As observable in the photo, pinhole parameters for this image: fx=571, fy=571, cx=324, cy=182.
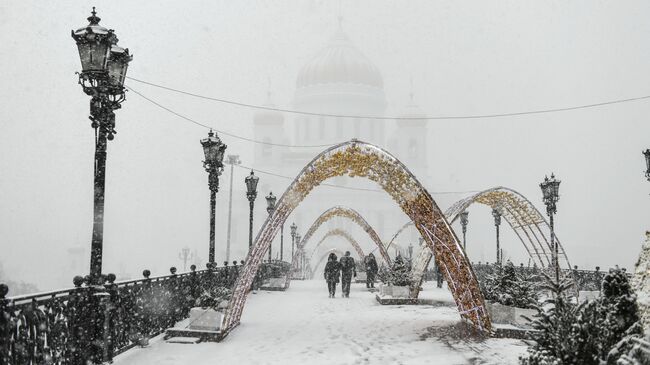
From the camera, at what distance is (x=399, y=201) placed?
13188mm

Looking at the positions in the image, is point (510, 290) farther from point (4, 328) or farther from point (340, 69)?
point (340, 69)

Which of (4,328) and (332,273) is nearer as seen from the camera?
(4,328)

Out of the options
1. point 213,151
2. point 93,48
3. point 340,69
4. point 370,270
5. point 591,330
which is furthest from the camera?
point 340,69

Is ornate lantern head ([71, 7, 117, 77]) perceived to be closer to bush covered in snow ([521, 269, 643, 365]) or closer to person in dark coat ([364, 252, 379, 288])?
bush covered in snow ([521, 269, 643, 365])

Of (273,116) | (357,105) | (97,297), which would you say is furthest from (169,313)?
(357,105)

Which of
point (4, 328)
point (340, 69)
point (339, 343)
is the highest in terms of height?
point (340, 69)

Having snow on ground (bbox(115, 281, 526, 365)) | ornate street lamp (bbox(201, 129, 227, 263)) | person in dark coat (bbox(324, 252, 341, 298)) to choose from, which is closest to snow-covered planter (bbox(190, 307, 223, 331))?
snow on ground (bbox(115, 281, 526, 365))

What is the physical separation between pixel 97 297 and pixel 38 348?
4.10ft

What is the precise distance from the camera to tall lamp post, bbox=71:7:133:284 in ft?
25.5

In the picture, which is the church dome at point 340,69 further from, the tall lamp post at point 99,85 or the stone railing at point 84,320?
the tall lamp post at point 99,85

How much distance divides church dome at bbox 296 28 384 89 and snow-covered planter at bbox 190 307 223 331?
7151cm

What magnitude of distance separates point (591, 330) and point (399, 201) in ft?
25.7

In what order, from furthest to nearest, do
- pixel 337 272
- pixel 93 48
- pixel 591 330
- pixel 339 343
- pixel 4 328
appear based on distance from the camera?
pixel 337 272 → pixel 339 343 → pixel 93 48 → pixel 4 328 → pixel 591 330

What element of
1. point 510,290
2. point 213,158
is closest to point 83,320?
point 213,158
